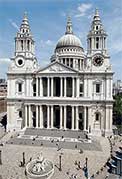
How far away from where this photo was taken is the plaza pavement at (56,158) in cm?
2427

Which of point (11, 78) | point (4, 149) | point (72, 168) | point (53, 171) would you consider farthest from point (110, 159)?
point (11, 78)

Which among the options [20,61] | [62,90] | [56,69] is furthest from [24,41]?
[62,90]

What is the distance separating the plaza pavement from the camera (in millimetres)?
24266

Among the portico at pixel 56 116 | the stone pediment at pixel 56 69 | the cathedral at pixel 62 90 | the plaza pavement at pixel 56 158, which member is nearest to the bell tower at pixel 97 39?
the cathedral at pixel 62 90

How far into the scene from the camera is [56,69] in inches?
1588

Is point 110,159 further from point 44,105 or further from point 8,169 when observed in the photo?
point 44,105

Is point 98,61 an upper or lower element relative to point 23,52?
lower

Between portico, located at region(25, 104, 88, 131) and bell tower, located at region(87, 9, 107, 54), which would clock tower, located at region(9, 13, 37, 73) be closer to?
portico, located at region(25, 104, 88, 131)

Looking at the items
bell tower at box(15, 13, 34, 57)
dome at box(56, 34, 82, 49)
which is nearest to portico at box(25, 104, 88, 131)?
bell tower at box(15, 13, 34, 57)

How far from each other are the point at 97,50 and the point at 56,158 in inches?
801

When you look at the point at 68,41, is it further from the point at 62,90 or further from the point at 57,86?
the point at 62,90

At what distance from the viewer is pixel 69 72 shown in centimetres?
3975

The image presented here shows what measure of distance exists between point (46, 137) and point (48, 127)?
13.7 feet

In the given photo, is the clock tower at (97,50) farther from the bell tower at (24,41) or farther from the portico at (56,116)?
the bell tower at (24,41)
